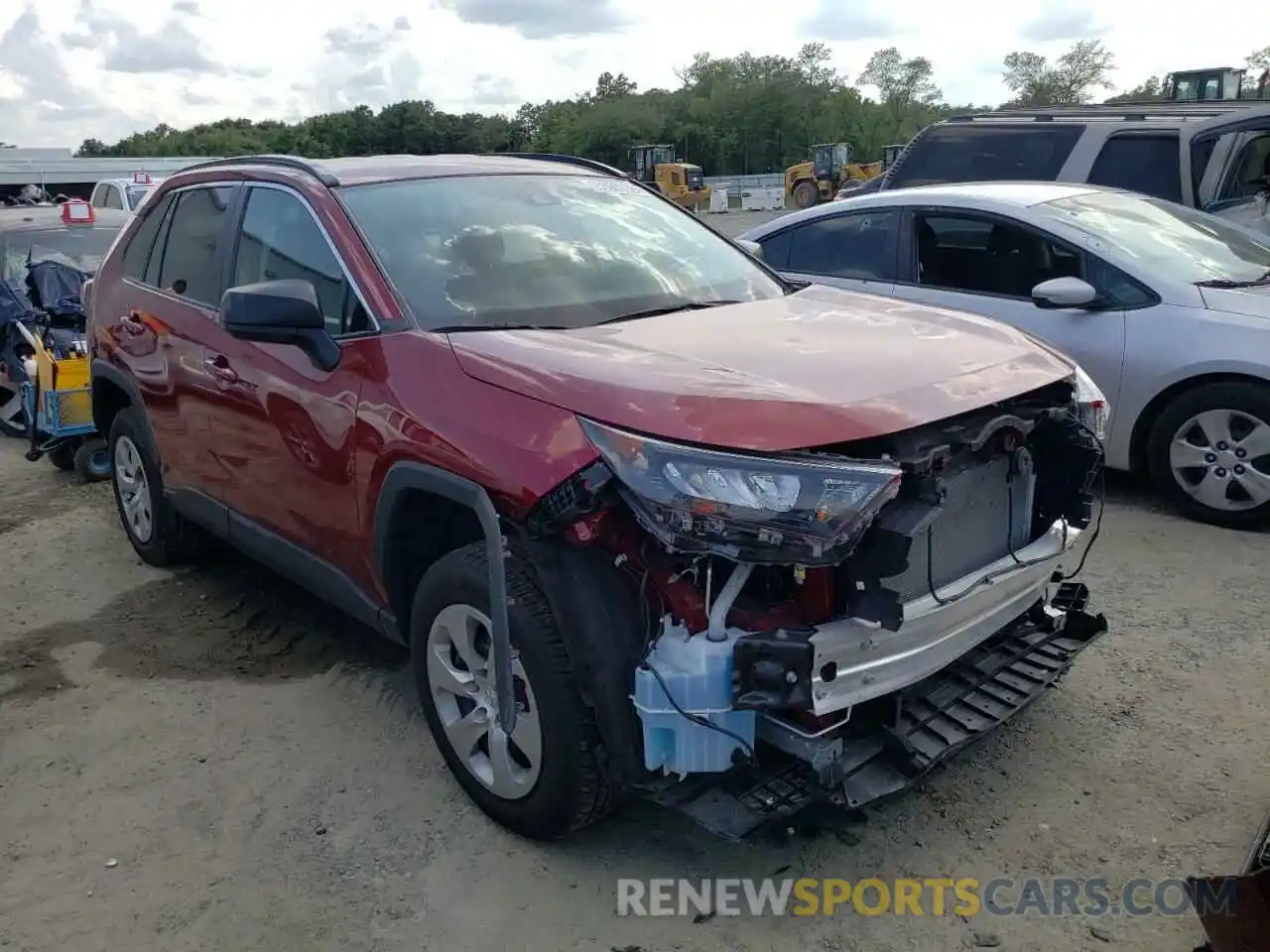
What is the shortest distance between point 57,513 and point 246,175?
3.33 meters

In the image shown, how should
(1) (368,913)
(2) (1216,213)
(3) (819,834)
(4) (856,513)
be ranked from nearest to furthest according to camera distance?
(4) (856,513)
(1) (368,913)
(3) (819,834)
(2) (1216,213)

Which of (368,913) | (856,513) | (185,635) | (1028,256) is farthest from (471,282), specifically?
(1028,256)

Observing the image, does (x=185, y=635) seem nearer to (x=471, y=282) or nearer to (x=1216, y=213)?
(x=471, y=282)

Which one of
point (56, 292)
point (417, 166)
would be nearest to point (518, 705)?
point (417, 166)

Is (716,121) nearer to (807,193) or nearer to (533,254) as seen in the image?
(807,193)

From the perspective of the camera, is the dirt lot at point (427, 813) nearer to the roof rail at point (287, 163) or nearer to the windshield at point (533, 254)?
the windshield at point (533, 254)

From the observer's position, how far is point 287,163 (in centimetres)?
420

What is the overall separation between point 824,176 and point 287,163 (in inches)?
1336

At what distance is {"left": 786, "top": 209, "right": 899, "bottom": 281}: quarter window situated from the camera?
20.9 feet

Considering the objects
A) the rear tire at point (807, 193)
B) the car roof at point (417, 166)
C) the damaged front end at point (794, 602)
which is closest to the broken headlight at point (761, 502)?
the damaged front end at point (794, 602)

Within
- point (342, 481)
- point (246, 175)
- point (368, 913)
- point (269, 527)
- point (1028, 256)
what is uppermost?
point (246, 175)

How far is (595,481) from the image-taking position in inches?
103

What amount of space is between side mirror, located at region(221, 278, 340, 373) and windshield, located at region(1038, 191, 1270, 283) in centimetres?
408

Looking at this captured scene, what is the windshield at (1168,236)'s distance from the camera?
18.5ft
